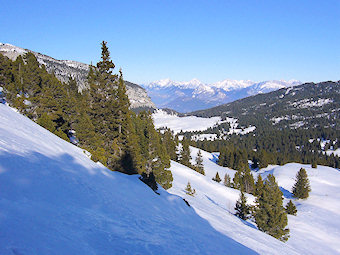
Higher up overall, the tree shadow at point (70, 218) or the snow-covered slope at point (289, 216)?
the tree shadow at point (70, 218)

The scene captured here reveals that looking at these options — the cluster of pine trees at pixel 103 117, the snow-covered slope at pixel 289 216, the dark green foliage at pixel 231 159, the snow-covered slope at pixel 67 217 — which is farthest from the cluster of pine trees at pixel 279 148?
the snow-covered slope at pixel 67 217

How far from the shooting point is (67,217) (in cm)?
638

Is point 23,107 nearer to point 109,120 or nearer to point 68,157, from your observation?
point 109,120

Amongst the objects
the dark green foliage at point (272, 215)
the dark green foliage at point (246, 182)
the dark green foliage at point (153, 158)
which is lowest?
the dark green foliage at point (246, 182)

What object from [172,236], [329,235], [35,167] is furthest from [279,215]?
[35,167]

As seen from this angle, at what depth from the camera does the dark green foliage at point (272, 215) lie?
26297 millimetres

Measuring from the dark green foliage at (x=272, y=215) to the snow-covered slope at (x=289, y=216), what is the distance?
1704mm

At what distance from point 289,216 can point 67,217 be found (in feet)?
143

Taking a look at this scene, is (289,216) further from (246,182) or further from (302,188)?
(246,182)

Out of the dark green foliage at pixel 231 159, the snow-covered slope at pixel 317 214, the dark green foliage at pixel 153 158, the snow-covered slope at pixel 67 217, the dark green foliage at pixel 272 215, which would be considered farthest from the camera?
the dark green foliage at pixel 231 159

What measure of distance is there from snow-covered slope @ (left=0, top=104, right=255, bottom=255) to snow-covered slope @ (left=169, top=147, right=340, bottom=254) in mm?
6202

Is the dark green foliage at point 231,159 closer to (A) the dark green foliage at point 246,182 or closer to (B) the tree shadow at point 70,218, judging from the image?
(A) the dark green foliage at point 246,182

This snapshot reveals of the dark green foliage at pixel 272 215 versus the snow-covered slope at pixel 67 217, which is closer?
the snow-covered slope at pixel 67 217

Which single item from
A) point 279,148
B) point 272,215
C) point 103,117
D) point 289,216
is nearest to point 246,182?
point 289,216
